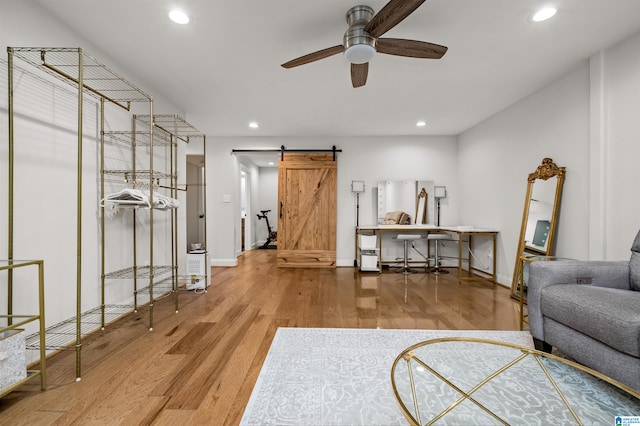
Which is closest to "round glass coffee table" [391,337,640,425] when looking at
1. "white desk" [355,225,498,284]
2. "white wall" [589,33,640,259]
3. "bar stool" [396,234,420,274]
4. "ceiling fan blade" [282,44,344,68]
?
"white wall" [589,33,640,259]

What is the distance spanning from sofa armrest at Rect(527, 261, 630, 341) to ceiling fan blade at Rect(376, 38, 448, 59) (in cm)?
169

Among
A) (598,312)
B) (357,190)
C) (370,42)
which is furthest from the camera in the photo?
(357,190)

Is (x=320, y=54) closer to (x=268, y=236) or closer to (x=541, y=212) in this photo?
(x=541, y=212)

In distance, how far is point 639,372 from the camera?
129 centimetres

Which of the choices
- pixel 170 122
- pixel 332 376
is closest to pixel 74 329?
pixel 332 376

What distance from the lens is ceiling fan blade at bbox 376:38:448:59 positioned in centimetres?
190

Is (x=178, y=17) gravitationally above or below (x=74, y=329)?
above

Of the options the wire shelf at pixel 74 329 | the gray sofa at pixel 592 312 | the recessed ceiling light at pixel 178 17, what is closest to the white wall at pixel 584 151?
the gray sofa at pixel 592 312

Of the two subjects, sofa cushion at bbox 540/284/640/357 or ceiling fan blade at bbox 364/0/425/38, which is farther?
ceiling fan blade at bbox 364/0/425/38

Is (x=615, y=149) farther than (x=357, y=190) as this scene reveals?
No

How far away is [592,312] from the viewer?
1.49 m

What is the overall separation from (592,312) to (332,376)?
148cm

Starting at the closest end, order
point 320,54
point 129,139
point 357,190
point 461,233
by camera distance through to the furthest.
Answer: point 320,54 → point 129,139 → point 461,233 → point 357,190

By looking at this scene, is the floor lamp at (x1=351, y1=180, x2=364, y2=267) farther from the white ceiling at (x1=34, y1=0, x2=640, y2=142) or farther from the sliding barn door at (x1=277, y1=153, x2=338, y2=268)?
the white ceiling at (x1=34, y1=0, x2=640, y2=142)
